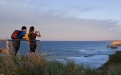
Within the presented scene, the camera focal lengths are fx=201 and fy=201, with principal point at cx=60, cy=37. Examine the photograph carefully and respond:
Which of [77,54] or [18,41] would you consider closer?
[18,41]

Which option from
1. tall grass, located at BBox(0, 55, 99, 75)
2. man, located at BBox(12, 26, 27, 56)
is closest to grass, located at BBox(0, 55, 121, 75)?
tall grass, located at BBox(0, 55, 99, 75)

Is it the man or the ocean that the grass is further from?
the man

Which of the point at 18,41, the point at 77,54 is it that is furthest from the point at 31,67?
the point at 77,54

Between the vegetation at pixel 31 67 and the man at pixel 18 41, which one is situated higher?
the man at pixel 18 41

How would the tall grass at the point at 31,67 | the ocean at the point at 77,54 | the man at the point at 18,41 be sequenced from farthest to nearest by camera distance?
the man at the point at 18,41 → the ocean at the point at 77,54 → the tall grass at the point at 31,67

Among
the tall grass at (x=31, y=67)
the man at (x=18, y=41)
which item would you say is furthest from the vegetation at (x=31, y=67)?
the man at (x=18, y=41)

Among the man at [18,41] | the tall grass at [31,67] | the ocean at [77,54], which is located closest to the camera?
the tall grass at [31,67]

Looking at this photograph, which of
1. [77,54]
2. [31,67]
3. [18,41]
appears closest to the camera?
[31,67]

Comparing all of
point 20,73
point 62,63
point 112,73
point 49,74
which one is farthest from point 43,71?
point 112,73

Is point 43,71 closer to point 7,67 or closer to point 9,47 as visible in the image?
point 7,67

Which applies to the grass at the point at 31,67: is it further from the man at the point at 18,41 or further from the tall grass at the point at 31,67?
the man at the point at 18,41

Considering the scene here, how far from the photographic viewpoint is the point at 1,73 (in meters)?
4.81

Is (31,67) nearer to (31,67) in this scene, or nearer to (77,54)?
(31,67)

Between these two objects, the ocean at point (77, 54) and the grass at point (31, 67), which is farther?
the ocean at point (77, 54)
